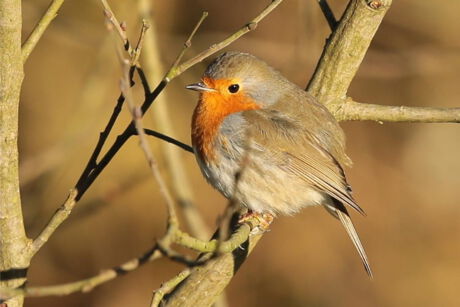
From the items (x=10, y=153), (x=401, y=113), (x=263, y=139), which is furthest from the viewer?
(x=263, y=139)

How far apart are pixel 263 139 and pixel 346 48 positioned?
0.69 metres

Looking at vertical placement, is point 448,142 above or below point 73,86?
above

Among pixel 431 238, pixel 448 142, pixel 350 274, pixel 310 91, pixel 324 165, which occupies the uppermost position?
pixel 310 91

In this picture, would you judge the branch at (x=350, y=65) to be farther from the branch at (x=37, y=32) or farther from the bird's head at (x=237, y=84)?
the branch at (x=37, y=32)

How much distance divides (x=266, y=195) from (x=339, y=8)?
3358mm

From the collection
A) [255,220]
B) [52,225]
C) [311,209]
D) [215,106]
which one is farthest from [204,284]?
[311,209]

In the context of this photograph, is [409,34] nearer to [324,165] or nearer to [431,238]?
[431,238]

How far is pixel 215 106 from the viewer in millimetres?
4012

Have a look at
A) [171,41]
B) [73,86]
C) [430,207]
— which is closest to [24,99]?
[73,86]

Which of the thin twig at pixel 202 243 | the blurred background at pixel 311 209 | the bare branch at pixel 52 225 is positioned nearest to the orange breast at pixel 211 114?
the thin twig at pixel 202 243

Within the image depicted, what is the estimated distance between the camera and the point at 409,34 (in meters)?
7.21

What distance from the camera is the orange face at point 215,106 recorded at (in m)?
3.96

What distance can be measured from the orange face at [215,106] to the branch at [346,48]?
0.45m

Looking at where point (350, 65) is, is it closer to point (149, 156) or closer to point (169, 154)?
point (169, 154)
